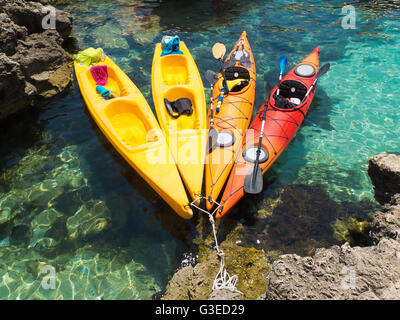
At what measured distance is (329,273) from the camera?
8.13 ft

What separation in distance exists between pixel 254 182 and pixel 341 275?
1765mm

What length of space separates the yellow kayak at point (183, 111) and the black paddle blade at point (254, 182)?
75cm

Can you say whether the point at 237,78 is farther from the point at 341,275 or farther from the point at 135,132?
the point at 341,275

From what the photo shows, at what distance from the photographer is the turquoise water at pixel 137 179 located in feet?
12.6

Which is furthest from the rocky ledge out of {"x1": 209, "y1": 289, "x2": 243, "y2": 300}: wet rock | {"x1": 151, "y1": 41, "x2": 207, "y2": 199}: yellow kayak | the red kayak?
{"x1": 209, "y1": 289, "x2": 243, "y2": 300}: wet rock

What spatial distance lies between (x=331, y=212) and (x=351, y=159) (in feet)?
5.12

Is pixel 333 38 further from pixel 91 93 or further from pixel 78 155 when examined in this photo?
pixel 78 155

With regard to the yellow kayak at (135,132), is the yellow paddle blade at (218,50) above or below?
above

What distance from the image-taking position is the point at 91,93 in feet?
19.0

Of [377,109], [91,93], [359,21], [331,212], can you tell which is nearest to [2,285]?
[91,93]

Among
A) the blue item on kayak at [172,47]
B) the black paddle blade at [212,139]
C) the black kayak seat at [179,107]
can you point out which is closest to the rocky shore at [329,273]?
the black paddle blade at [212,139]

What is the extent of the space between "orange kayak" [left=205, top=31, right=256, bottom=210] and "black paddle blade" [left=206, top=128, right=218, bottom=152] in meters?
0.06

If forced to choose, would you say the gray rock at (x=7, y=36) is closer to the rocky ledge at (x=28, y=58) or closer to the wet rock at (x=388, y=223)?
the rocky ledge at (x=28, y=58)
